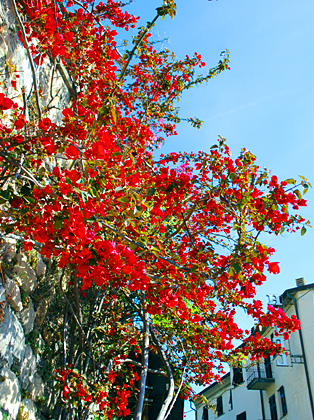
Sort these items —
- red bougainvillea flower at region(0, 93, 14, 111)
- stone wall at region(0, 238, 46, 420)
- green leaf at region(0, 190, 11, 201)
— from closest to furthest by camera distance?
green leaf at region(0, 190, 11, 201), red bougainvillea flower at region(0, 93, 14, 111), stone wall at region(0, 238, 46, 420)

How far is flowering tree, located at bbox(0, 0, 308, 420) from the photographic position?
3121 mm

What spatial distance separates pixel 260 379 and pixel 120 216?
17.0 m

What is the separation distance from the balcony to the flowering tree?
1303 centimetres

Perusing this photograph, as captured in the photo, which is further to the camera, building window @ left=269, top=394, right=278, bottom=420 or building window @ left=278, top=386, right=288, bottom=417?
building window @ left=269, top=394, right=278, bottom=420

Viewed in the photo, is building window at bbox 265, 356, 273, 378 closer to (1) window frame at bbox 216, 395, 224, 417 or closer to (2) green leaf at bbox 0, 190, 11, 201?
(1) window frame at bbox 216, 395, 224, 417

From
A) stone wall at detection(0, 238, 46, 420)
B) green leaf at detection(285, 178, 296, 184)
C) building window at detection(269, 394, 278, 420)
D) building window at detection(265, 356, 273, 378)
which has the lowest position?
stone wall at detection(0, 238, 46, 420)

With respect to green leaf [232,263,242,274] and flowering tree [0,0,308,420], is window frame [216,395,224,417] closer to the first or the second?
flowering tree [0,0,308,420]

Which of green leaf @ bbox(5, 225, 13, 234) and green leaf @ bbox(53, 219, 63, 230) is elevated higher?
green leaf @ bbox(5, 225, 13, 234)

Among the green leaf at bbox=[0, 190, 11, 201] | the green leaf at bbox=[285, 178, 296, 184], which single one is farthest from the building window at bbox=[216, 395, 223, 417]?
the green leaf at bbox=[0, 190, 11, 201]

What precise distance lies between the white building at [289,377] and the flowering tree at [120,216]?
8.97 metres

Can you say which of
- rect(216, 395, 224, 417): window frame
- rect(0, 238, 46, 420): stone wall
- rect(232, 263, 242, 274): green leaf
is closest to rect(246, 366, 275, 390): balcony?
rect(216, 395, 224, 417): window frame

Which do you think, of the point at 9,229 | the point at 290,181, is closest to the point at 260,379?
the point at 290,181

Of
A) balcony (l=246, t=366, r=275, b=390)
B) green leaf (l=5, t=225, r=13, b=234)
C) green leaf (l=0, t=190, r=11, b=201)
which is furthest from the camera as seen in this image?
balcony (l=246, t=366, r=275, b=390)

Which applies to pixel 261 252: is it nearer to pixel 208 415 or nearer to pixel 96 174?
pixel 96 174
